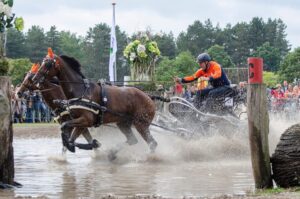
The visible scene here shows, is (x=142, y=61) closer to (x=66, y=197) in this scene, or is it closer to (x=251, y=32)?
(x=66, y=197)

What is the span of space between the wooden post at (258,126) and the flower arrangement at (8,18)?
138 inches

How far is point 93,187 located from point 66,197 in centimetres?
110

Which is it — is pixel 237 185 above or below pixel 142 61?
below

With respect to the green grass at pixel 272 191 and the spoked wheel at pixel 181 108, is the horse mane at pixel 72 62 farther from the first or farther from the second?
the green grass at pixel 272 191

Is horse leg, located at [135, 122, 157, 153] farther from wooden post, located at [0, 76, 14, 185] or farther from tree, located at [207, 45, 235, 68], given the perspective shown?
tree, located at [207, 45, 235, 68]

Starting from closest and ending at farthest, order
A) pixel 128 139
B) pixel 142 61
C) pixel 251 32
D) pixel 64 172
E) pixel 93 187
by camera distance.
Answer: pixel 93 187 → pixel 64 172 → pixel 128 139 → pixel 142 61 → pixel 251 32

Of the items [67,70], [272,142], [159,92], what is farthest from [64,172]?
[159,92]

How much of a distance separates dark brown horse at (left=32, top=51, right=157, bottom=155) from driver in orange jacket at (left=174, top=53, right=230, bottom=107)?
1222mm

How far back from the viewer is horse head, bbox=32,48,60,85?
14883 mm

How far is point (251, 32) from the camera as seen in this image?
12544 cm

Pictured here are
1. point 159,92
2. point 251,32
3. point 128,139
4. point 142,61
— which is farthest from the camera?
point 251,32

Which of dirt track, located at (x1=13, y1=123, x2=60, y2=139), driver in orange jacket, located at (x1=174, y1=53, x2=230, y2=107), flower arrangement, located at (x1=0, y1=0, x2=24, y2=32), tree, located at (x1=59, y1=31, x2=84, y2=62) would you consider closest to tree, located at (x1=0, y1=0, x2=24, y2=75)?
flower arrangement, located at (x1=0, y1=0, x2=24, y2=32)

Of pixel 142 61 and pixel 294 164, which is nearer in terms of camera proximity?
pixel 294 164

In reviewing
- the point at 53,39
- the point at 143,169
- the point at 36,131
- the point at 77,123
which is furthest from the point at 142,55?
the point at 53,39
